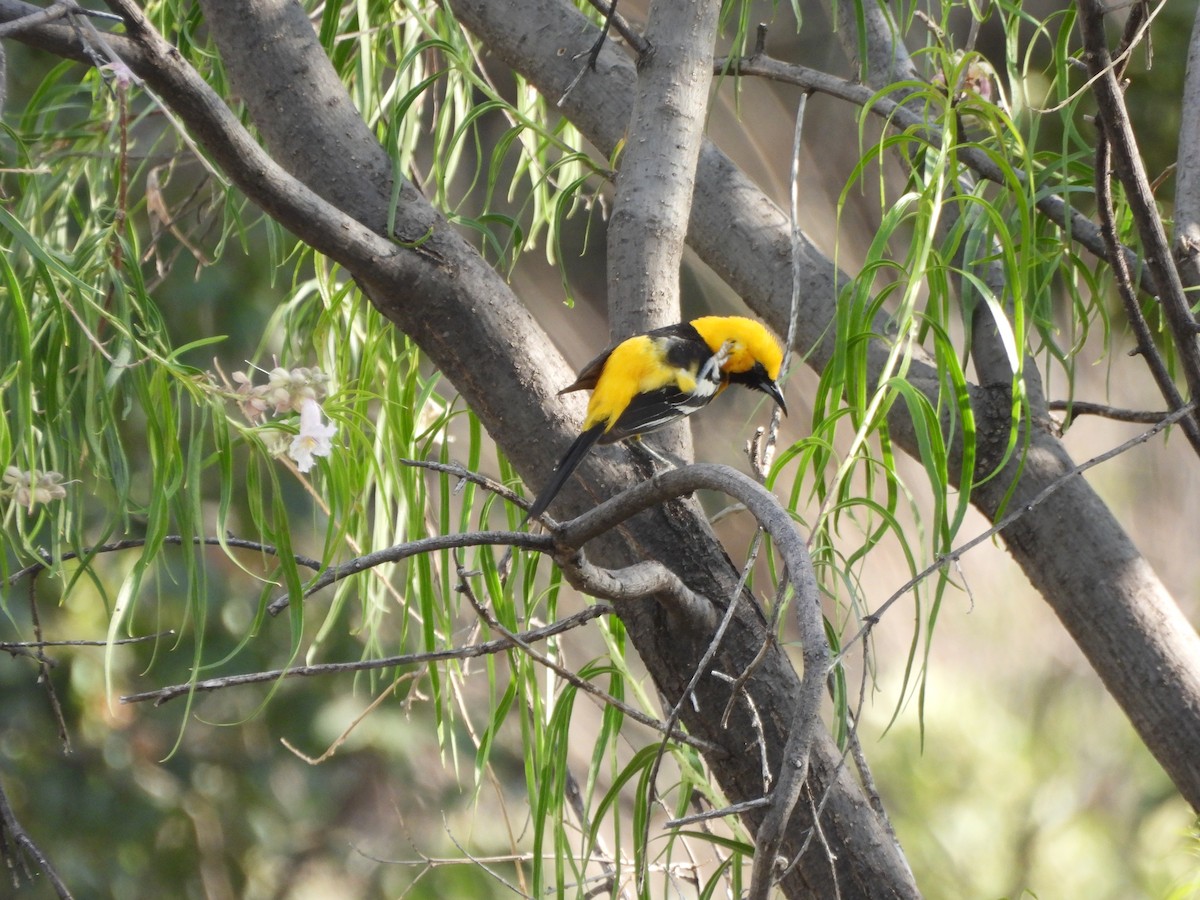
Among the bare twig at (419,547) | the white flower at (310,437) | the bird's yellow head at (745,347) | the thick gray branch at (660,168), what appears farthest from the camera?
the bird's yellow head at (745,347)

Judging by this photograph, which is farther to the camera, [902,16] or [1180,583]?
[1180,583]

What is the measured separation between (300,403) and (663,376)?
547mm

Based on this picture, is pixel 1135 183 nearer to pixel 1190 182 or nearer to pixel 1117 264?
pixel 1117 264

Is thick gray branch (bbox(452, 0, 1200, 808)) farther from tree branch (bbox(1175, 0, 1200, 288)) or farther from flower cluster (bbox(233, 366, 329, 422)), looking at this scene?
flower cluster (bbox(233, 366, 329, 422))

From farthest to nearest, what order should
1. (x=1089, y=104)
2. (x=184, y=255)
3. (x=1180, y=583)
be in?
(x=1180, y=583) → (x=184, y=255) → (x=1089, y=104)

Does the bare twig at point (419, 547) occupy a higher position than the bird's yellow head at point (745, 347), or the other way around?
Result: the bird's yellow head at point (745, 347)

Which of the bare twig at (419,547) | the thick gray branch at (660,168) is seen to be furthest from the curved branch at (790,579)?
the thick gray branch at (660,168)

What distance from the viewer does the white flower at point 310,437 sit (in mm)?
775

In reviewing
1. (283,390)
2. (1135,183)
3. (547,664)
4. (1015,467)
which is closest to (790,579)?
(547,664)

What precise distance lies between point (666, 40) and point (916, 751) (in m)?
2.29

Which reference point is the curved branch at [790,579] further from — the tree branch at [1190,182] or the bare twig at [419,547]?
the tree branch at [1190,182]

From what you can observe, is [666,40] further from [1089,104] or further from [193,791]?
[193,791]

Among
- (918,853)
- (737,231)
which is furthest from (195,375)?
(918,853)

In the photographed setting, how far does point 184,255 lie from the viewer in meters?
2.57
